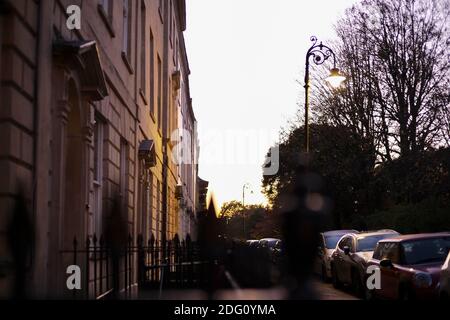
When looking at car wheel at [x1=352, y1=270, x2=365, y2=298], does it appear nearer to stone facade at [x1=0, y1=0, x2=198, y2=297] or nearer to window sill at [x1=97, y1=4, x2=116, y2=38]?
stone facade at [x1=0, y1=0, x2=198, y2=297]

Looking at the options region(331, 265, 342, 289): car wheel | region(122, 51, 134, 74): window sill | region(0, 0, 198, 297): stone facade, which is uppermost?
region(122, 51, 134, 74): window sill

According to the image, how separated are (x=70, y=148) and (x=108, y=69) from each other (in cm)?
227

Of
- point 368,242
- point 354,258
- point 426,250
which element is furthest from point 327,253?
point 426,250

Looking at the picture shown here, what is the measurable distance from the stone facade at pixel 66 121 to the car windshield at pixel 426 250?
5.47 meters

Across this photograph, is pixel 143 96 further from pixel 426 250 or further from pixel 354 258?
pixel 426 250

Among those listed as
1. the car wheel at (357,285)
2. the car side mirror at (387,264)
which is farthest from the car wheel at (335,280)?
the car side mirror at (387,264)

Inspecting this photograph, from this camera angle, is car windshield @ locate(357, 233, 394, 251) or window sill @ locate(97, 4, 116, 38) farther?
car windshield @ locate(357, 233, 394, 251)

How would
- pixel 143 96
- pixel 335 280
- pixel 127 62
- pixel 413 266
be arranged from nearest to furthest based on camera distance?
pixel 413 266 < pixel 127 62 < pixel 143 96 < pixel 335 280

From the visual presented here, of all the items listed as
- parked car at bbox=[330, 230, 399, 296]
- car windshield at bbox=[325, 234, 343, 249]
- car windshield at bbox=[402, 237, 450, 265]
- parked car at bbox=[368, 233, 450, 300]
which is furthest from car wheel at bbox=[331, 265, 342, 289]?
car windshield at bbox=[402, 237, 450, 265]

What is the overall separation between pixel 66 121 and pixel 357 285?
1015cm

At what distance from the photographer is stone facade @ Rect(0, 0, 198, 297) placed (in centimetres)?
625

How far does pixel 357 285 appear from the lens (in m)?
16.2

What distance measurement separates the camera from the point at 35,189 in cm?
691
